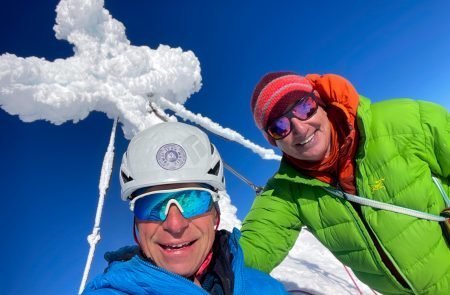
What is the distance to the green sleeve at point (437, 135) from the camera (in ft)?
10.4

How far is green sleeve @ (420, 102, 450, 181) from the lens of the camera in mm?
3184

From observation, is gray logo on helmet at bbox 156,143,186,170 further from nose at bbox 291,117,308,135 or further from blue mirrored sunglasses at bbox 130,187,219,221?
nose at bbox 291,117,308,135

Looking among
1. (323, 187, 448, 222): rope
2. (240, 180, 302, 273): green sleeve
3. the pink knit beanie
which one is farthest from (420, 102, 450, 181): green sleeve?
(240, 180, 302, 273): green sleeve

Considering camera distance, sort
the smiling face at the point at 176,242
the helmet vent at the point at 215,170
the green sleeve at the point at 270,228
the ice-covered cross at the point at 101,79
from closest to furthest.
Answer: the smiling face at the point at 176,242 → the helmet vent at the point at 215,170 → the green sleeve at the point at 270,228 → the ice-covered cross at the point at 101,79

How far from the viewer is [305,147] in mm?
3588

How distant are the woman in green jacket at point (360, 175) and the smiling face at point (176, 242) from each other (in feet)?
3.66

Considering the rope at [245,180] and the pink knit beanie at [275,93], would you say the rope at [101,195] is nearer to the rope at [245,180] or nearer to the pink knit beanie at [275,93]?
the rope at [245,180]

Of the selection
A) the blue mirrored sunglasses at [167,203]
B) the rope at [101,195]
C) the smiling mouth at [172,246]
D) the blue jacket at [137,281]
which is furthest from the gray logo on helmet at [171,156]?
the rope at [101,195]

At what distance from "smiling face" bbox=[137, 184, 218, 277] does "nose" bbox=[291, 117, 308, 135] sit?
54.5 inches

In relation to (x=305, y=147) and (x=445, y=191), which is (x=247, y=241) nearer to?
(x=305, y=147)

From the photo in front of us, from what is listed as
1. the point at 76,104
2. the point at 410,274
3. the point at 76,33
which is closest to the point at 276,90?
the point at 410,274

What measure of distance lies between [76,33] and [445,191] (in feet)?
49.5

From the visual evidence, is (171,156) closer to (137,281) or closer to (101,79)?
(137,281)

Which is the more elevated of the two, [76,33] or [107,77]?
[76,33]
